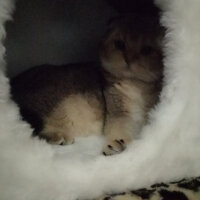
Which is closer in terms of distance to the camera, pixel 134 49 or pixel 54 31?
pixel 134 49

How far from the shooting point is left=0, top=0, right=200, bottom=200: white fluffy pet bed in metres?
0.94

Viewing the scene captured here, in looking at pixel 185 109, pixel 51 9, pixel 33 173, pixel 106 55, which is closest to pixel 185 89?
pixel 185 109

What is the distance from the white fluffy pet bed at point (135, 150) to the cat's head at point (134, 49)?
0.43ft

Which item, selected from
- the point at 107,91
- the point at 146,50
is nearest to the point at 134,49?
the point at 146,50

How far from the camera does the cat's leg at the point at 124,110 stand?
1.24m

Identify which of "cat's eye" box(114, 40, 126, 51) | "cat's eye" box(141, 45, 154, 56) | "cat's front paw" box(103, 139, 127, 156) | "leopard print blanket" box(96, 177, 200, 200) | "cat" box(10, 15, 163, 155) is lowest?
"leopard print blanket" box(96, 177, 200, 200)

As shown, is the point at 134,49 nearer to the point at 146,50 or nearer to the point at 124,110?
the point at 146,50

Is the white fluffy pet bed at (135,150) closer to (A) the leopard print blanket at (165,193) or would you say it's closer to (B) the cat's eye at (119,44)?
(A) the leopard print blanket at (165,193)

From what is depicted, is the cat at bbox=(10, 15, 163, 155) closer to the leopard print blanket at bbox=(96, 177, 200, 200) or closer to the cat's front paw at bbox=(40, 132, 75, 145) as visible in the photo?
the cat's front paw at bbox=(40, 132, 75, 145)

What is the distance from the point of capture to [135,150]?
105 cm

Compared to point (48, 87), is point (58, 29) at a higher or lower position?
higher

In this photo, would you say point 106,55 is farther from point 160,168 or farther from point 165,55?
point 160,168

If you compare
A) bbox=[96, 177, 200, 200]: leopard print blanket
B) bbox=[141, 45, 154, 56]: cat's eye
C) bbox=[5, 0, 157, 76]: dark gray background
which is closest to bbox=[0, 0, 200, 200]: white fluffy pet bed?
bbox=[96, 177, 200, 200]: leopard print blanket

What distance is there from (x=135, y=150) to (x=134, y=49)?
1.11ft
